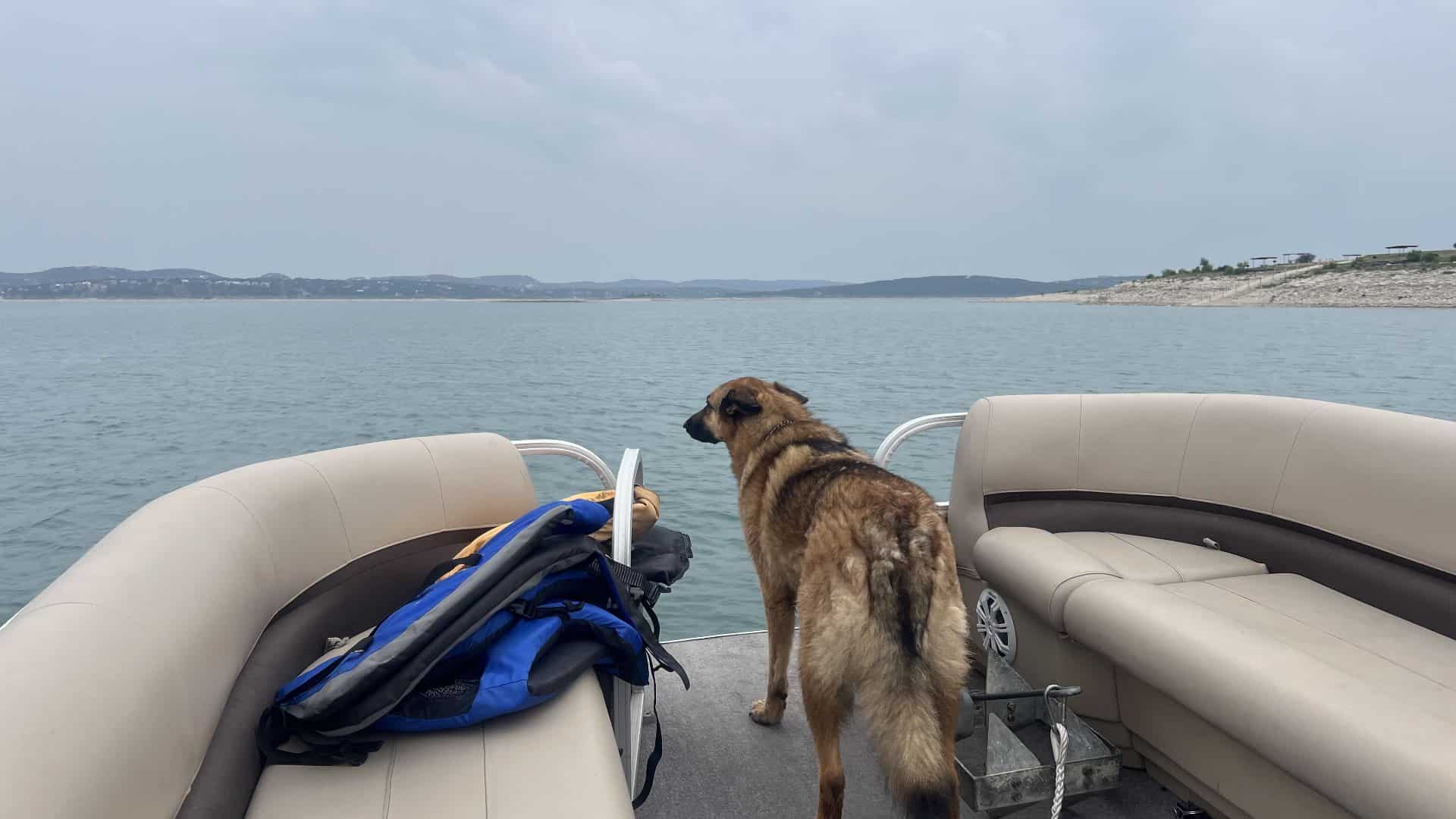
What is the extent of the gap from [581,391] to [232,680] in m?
21.0

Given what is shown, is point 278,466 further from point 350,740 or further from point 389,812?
point 389,812

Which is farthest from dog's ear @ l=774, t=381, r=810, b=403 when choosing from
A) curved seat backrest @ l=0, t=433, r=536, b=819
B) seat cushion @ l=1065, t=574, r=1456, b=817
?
curved seat backrest @ l=0, t=433, r=536, b=819

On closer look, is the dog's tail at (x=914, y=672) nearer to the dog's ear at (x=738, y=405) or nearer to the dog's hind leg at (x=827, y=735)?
the dog's hind leg at (x=827, y=735)

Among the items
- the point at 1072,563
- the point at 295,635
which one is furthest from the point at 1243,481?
the point at 295,635

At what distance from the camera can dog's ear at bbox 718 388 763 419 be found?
328cm

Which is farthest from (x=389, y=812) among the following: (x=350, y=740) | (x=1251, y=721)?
(x=1251, y=721)

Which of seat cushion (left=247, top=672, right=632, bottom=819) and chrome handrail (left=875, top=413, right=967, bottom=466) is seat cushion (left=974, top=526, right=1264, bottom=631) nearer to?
chrome handrail (left=875, top=413, right=967, bottom=466)

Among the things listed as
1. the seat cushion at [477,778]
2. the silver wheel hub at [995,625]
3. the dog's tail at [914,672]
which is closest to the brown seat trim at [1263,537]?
the silver wheel hub at [995,625]

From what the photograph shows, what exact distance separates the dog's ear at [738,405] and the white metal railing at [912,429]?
0.60 m

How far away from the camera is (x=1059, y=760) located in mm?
2307

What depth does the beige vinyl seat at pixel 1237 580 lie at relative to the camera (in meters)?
1.88

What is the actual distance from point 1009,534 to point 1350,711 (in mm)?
1453

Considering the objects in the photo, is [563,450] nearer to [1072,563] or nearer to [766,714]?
[766,714]

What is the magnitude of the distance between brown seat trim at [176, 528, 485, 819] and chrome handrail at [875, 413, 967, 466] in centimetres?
181
